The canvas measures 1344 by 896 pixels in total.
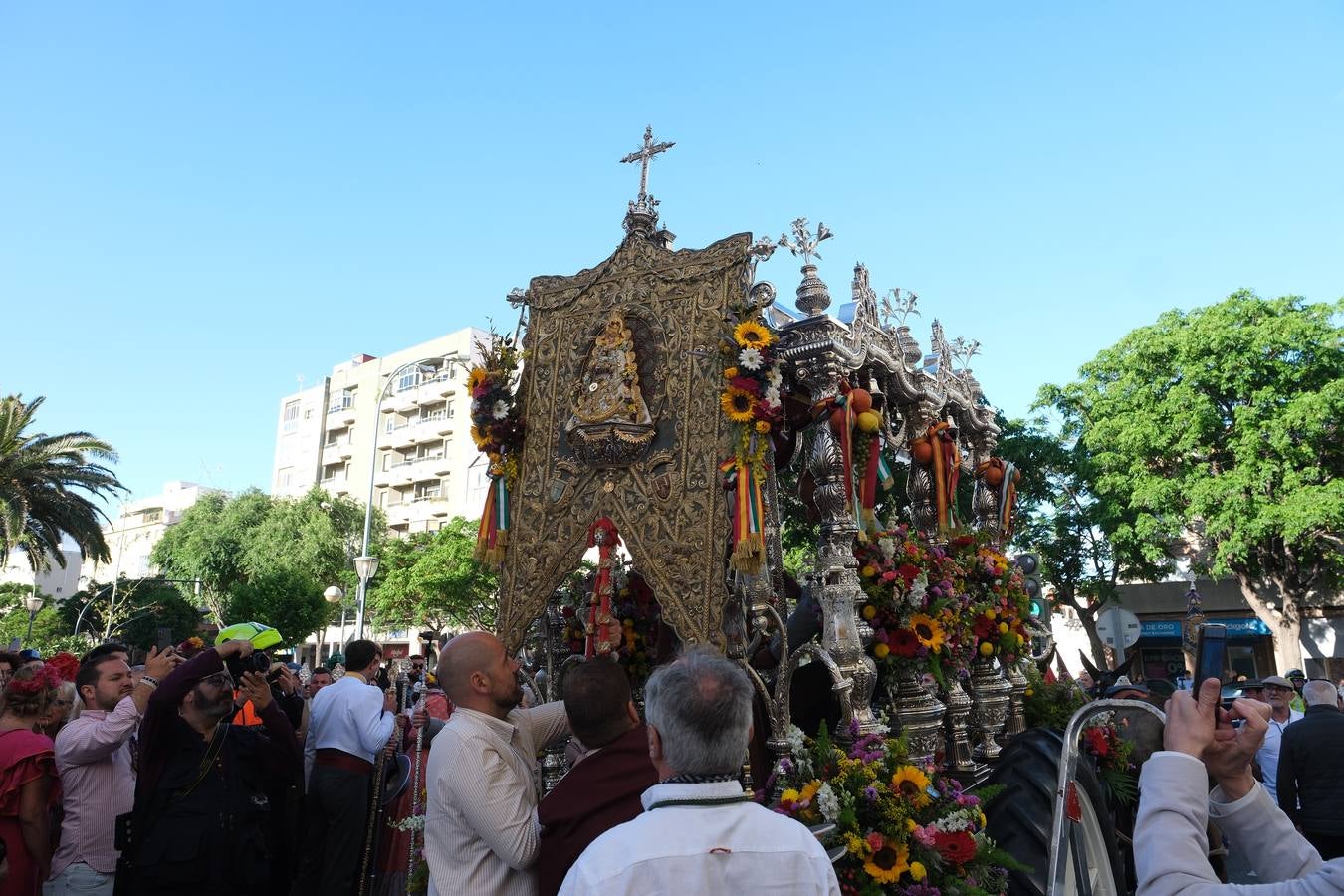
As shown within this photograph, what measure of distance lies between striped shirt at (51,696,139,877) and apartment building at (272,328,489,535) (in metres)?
37.8

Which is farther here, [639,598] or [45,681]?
[639,598]

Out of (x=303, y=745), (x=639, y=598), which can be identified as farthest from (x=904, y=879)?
(x=303, y=745)

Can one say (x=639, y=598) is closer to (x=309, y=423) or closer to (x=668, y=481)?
(x=668, y=481)

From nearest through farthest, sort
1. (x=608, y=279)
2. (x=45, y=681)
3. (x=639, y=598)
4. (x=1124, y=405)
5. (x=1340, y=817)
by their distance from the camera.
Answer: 1. (x=45, y=681)
2. (x=1340, y=817)
3. (x=608, y=279)
4. (x=639, y=598)
5. (x=1124, y=405)

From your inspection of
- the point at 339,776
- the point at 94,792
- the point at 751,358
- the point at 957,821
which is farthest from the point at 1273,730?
the point at 94,792

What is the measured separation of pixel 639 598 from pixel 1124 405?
21792 millimetres

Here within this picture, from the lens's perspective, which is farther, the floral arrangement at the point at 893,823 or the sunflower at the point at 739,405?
the sunflower at the point at 739,405

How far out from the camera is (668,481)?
222 inches

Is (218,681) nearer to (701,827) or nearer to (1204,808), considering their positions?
(701,827)

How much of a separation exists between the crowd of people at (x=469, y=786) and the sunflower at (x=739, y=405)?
195 centimetres

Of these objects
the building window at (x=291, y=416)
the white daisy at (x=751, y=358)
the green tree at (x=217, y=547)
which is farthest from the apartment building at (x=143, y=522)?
the white daisy at (x=751, y=358)

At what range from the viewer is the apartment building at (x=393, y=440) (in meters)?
45.2

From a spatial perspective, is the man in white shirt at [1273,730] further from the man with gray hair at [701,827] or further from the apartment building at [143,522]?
the apartment building at [143,522]

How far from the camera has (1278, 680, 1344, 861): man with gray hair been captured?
5594mm
